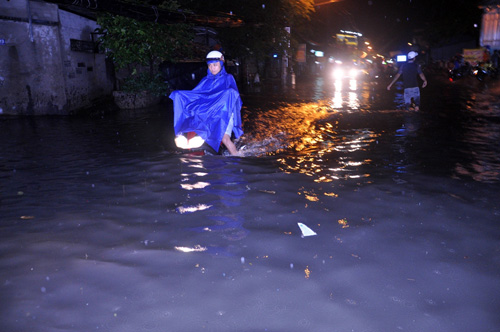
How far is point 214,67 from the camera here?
749 cm

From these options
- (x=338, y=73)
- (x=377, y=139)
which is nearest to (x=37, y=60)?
(x=377, y=139)

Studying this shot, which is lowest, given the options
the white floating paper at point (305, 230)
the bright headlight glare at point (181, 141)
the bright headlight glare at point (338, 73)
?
the white floating paper at point (305, 230)

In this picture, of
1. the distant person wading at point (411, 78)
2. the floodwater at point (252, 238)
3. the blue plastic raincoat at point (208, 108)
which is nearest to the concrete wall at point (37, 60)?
the floodwater at point (252, 238)

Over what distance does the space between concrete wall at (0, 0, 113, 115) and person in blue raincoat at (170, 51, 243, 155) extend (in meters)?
8.14

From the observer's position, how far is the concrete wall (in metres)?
12.9

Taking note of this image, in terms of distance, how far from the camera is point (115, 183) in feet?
19.7

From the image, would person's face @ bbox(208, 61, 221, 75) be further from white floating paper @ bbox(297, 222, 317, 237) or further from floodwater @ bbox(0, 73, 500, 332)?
white floating paper @ bbox(297, 222, 317, 237)

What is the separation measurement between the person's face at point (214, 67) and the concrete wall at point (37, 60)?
28.0 feet

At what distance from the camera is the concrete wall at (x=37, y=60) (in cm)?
1292

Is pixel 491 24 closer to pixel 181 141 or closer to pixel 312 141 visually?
pixel 312 141

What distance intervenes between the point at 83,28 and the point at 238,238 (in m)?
14.2

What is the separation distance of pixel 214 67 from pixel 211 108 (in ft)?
2.44

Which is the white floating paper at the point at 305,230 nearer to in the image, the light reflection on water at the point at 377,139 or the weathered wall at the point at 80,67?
the light reflection on water at the point at 377,139

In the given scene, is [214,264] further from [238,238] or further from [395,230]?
[395,230]
